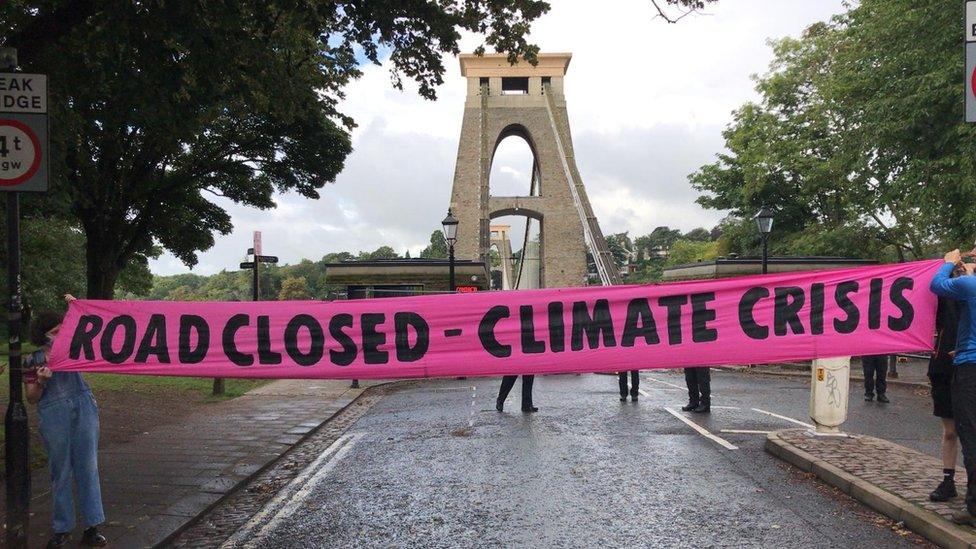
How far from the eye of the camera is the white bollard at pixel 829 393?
8.80 metres

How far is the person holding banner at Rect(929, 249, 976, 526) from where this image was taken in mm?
5438

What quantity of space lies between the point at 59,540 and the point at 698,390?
9749mm

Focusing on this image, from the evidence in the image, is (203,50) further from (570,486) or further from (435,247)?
(435,247)

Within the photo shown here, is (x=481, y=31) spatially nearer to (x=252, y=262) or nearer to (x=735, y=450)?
(x=735, y=450)

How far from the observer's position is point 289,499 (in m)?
6.80

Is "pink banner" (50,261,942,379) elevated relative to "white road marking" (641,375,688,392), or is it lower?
elevated

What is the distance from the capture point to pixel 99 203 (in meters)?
19.2

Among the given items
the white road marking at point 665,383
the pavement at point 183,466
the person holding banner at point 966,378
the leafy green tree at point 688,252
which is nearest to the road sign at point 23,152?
the pavement at point 183,466

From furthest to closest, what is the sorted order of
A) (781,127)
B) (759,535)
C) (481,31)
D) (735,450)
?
(781,127) < (481,31) < (735,450) < (759,535)

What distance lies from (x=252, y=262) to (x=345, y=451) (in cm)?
950

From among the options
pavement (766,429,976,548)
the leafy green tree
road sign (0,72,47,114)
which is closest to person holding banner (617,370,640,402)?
pavement (766,429,976,548)

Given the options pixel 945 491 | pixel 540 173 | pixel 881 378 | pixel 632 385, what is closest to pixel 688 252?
pixel 540 173

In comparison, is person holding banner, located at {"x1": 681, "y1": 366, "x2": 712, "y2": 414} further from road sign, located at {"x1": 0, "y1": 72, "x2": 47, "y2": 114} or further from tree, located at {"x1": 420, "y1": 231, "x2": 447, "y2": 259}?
tree, located at {"x1": 420, "y1": 231, "x2": 447, "y2": 259}

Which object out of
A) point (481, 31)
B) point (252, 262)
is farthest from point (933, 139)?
point (252, 262)
